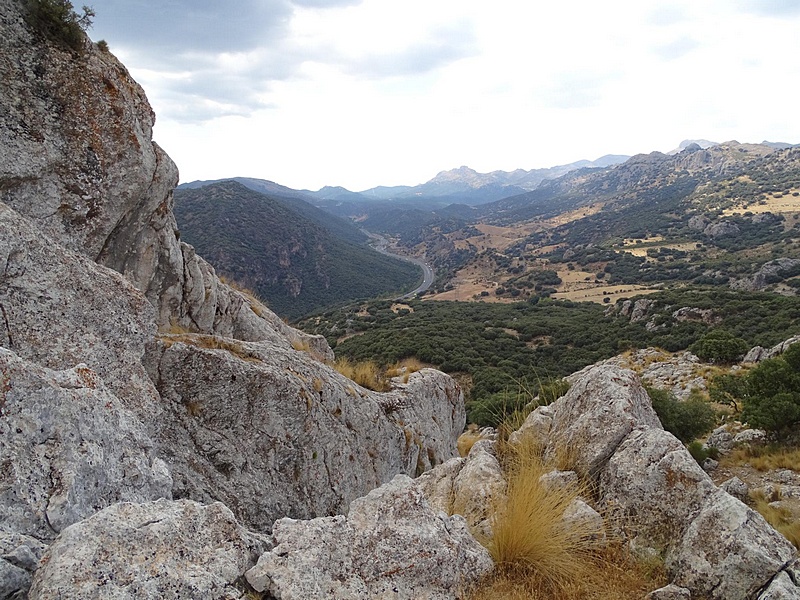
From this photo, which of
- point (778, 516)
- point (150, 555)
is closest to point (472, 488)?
point (150, 555)

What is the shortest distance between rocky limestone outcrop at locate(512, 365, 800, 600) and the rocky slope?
4331 mm

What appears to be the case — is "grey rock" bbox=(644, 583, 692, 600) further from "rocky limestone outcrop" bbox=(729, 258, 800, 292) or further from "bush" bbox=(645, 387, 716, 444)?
"rocky limestone outcrop" bbox=(729, 258, 800, 292)

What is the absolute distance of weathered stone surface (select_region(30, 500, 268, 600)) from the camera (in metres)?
2.78

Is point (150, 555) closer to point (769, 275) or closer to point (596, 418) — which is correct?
point (596, 418)

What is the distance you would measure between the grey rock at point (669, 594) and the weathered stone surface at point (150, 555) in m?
3.73

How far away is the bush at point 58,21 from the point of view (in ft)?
23.6

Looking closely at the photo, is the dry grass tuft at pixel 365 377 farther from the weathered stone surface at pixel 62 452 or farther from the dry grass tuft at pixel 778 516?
the dry grass tuft at pixel 778 516

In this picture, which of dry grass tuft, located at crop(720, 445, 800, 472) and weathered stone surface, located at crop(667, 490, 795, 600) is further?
dry grass tuft, located at crop(720, 445, 800, 472)

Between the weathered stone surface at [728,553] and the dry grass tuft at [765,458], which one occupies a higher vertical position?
the weathered stone surface at [728,553]

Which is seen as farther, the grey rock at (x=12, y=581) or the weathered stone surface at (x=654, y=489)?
the weathered stone surface at (x=654, y=489)

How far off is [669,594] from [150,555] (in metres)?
4.61

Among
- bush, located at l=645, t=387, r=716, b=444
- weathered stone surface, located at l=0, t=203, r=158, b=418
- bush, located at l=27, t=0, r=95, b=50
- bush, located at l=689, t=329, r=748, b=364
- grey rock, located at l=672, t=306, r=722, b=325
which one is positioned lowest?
grey rock, located at l=672, t=306, r=722, b=325

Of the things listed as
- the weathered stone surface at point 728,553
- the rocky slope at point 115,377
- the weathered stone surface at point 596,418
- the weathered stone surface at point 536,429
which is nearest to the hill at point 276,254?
the rocky slope at point 115,377

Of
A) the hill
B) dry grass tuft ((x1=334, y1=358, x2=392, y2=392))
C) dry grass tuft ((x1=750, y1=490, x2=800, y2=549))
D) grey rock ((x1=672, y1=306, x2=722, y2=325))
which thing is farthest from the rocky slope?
the hill
